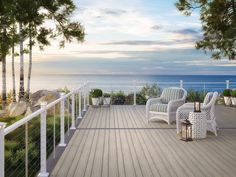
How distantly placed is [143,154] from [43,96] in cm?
984

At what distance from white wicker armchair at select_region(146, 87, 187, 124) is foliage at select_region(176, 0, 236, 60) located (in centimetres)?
477

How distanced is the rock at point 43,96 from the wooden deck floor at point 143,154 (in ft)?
20.3

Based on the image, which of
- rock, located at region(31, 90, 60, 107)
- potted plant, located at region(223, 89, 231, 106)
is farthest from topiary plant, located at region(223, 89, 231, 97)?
rock, located at region(31, 90, 60, 107)

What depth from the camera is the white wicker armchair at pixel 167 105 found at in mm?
8977

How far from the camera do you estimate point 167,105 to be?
9.12 meters

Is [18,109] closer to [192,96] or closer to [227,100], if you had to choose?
[192,96]

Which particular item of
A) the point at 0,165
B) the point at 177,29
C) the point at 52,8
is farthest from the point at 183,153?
the point at 177,29

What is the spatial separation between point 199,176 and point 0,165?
105 inches

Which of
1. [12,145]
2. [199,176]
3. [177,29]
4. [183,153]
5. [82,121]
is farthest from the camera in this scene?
[177,29]

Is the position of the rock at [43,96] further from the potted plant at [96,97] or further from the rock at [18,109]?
the potted plant at [96,97]

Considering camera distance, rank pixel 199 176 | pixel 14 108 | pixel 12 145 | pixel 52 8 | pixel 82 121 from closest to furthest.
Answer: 1. pixel 199 176
2. pixel 12 145
3. pixel 82 121
4. pixel 14 108
5. pixel 52 8

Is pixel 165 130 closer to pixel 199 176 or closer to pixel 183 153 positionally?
pixel 183 153

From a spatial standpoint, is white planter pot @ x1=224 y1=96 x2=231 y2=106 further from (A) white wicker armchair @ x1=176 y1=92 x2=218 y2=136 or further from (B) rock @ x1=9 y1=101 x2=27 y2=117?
(B) rock @ x1=9 y1=101 x2=27 y2=117

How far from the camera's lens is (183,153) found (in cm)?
593
